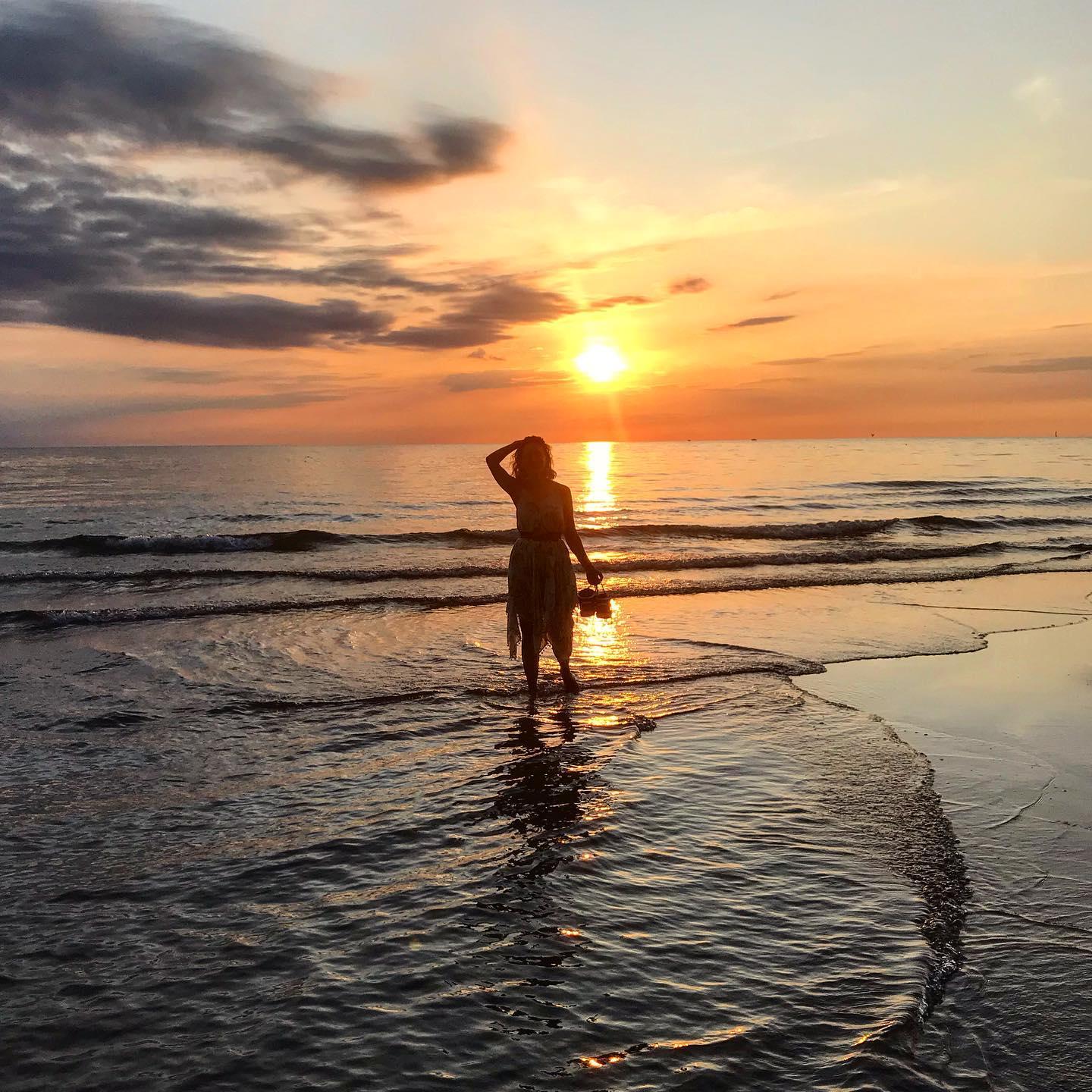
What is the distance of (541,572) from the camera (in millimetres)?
8430

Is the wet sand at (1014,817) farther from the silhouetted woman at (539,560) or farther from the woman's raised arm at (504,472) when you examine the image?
the woman's raised arm at (504,472)

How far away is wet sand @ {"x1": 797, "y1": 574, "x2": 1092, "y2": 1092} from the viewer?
342 centimetres

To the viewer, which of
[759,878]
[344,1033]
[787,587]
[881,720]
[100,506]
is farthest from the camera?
[100,506]

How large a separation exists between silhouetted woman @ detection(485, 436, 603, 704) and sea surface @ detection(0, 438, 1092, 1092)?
84 cm

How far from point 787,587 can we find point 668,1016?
15785 mm

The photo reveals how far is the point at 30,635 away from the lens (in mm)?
13438

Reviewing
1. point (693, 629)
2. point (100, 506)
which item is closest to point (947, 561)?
point (693, 629)

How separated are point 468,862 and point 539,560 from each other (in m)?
3.75

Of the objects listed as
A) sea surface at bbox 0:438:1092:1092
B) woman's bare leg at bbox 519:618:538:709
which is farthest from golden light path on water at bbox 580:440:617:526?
woman's bare leg at bbox 519:618:538:709

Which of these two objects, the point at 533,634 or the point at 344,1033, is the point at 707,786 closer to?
the point at 533,634

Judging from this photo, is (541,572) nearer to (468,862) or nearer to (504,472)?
(504,472)

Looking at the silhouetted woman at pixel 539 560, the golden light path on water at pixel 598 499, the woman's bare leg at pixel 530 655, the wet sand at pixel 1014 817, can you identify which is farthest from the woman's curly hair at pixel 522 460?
the golden light path on water at pixel 598 499

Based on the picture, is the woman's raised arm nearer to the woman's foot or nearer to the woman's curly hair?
the woman's curly hair

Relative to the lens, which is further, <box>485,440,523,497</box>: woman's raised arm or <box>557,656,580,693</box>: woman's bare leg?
<box>557,656,580,693</box>: woman's bare leg
